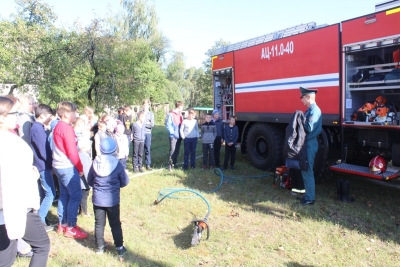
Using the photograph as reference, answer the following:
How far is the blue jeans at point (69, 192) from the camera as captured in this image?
4.20 m

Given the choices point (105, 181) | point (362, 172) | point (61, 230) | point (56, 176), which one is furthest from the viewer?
point (362, 172)

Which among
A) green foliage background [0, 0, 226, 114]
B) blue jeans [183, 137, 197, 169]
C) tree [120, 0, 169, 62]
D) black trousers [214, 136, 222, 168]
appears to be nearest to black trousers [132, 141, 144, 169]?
blue jeans [183, 137, 197, 169]

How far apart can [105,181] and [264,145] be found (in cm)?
496

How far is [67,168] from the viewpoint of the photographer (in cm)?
418

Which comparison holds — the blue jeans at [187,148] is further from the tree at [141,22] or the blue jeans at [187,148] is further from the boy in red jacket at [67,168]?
the tree at [141,22]

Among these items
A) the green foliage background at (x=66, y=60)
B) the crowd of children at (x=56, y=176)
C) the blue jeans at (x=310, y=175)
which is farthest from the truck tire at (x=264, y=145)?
the green foliage background at (x=66, y=60)

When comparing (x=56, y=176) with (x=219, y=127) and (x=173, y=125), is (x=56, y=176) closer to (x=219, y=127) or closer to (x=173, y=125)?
(x=173, y=125)

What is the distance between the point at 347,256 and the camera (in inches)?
142

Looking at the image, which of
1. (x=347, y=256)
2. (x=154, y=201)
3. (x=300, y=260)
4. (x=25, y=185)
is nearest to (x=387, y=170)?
(x=347, y=256)

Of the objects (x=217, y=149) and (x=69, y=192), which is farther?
(x=217, y=149)

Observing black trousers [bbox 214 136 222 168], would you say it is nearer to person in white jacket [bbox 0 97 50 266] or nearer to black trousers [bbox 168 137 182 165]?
black trousers [bbox 168 137 182 165]

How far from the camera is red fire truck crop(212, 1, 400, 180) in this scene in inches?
202

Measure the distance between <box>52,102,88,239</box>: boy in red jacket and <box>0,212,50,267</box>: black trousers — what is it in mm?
1613

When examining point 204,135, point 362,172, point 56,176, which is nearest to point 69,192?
point 56,176
